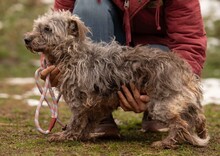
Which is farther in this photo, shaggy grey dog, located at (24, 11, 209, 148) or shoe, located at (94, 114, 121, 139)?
shoe, located at (94, 114, 121, 139)

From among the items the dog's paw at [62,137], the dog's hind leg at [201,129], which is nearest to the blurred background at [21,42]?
the dog's paw at [62,137]

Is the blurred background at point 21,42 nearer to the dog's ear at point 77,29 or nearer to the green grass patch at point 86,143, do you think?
the green grass patch at point 86,143

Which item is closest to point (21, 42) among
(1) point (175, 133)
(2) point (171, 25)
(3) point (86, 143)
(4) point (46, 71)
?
(2) point (171, 25)

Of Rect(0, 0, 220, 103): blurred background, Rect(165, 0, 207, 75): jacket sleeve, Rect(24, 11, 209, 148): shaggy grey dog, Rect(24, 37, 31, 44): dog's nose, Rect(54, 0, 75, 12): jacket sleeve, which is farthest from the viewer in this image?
Rect(0, 0, 220, 103): blurred background

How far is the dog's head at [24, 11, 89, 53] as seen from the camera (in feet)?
15.6

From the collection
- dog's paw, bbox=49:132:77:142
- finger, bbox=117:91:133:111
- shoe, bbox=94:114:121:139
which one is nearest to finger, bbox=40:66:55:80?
dog's paw, bbox=49:132:77:142

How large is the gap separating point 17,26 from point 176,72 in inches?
423

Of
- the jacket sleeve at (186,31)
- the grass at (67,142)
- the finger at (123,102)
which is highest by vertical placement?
the jacket sleeve at (186,31)

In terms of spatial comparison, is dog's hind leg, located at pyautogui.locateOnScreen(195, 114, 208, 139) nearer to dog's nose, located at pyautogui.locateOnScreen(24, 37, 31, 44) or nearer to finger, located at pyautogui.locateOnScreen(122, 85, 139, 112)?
finger, located at pyautogui.locateOnScreen(122, 85, 139, 112)

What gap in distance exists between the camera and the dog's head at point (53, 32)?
477 centimetres

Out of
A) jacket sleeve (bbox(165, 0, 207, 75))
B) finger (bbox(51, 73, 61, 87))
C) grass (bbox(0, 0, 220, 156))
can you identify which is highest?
jacket sleeve (bbox(165, 0, 207, 75))

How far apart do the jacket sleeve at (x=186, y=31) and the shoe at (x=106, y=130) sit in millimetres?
1029

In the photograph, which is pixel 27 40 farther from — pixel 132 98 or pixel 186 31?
pixel 186 31

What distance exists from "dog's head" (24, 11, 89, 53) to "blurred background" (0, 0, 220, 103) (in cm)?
450
